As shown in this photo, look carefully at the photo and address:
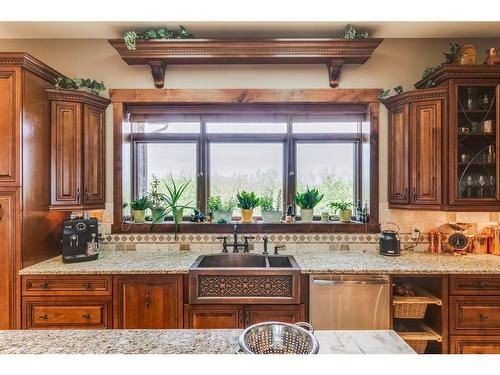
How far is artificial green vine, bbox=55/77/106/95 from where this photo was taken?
2.87 meters

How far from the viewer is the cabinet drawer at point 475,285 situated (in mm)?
2359

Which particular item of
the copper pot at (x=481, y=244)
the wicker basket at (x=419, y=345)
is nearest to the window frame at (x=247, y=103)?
the copper pot at (x=481, y=244)

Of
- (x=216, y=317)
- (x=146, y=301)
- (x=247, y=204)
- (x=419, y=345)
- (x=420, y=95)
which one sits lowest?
(x=419, y=345)

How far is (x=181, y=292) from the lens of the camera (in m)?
2.38

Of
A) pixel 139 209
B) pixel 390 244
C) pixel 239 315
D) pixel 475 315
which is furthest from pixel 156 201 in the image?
pixel 475 315

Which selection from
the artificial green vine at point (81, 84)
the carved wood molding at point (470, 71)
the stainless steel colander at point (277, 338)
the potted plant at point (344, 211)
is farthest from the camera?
the potted plant at point (344, 211)

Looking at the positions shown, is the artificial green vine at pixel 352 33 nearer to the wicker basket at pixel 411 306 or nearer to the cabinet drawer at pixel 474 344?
the wicker basket at pixel 411 306

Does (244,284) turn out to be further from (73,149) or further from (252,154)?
(73,149)

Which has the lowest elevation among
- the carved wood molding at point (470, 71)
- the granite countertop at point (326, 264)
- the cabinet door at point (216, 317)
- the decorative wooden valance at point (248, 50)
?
the cabinet door at point (216, 317)

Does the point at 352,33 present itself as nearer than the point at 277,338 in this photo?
No

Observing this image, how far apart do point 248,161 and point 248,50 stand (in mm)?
1077

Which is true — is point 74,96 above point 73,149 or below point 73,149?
above

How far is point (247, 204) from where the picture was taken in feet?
10.4

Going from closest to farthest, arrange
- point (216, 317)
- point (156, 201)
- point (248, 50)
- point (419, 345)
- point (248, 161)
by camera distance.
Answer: point (216, 317) < point (419, 345) < point (248, 50) < point (156, 201) < point (248, 161)
